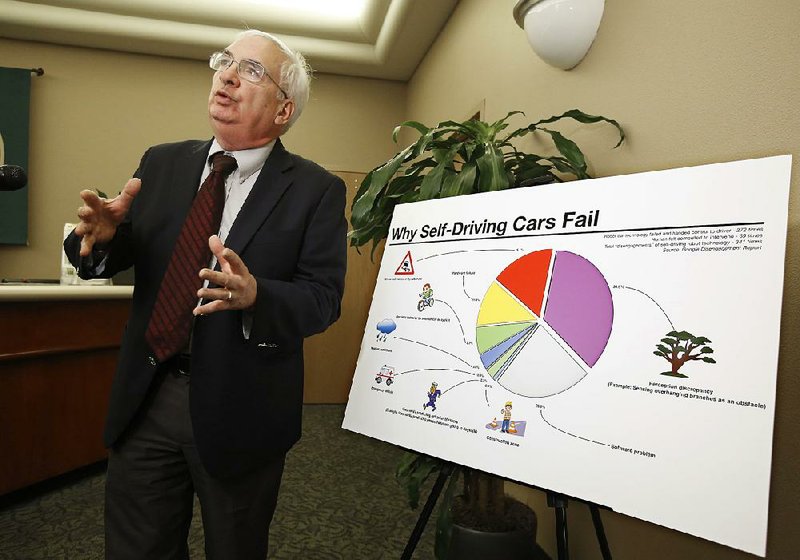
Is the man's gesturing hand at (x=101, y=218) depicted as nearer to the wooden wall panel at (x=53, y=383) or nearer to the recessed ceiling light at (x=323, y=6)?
the wooden wall panel at (x=53, y=383)

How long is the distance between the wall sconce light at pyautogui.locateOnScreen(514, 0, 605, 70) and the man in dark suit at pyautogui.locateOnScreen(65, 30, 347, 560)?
1011 mm

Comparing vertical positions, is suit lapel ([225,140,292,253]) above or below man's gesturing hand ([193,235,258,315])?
above

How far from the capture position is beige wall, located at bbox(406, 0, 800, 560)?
111 cm

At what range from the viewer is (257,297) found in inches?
37.1

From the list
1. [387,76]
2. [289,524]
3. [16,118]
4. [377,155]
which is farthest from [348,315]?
[16,118]

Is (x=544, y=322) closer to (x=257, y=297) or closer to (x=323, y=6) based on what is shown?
(x=257, y=297)

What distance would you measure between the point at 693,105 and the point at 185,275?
1.32 m

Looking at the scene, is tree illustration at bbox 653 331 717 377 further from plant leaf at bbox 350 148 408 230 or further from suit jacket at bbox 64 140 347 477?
plant leaf at bbox 350 148 408 230

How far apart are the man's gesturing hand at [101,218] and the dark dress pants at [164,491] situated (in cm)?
29

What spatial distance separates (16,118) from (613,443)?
474cm

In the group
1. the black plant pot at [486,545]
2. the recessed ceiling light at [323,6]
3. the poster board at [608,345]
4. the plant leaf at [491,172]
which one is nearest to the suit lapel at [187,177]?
the poster board at [608,345]

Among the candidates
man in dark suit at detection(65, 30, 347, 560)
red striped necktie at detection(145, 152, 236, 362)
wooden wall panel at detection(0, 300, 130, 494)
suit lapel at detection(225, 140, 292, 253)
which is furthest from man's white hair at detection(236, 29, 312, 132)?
wooden wall panel at detection(0, 300, 130, 494)

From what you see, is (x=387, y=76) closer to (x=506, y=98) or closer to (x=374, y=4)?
(x=374, y=4)

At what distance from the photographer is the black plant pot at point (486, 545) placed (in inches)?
55.6
